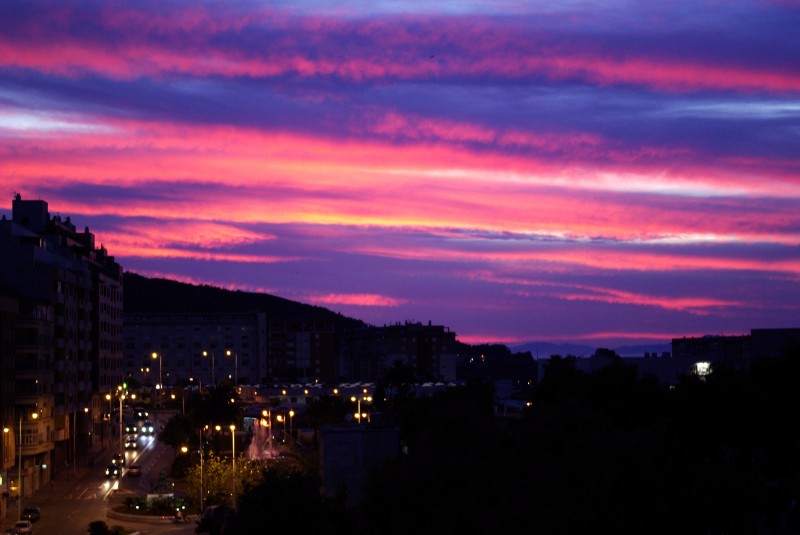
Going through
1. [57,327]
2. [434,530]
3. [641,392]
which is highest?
[57,327]

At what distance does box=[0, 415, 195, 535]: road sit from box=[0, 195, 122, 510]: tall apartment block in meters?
1.76

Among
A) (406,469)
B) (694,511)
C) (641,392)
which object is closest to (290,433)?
(641,392)

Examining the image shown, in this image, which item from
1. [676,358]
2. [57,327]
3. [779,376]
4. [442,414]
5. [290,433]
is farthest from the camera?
[676,358]

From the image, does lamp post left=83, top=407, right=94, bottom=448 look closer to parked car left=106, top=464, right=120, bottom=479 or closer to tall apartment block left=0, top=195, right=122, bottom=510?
tall apartment block left=0, top=195, right=122, bottom=510

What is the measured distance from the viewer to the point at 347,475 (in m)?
53.2

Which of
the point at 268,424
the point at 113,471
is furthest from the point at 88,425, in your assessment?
the point at 113,471

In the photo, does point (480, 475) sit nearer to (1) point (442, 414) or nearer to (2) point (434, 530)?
(2) point (434, 530)

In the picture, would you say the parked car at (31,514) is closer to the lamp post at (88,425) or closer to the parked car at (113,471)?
the parked car at (113,471)

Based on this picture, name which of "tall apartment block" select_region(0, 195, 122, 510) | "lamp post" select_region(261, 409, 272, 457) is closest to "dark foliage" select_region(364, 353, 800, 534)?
"lamp post" select_region(261, 409, 272, 457)

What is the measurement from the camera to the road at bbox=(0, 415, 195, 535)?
6144cm

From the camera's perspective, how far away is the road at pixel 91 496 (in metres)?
61.4

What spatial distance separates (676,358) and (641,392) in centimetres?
6262

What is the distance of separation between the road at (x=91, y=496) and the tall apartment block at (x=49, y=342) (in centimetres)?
176

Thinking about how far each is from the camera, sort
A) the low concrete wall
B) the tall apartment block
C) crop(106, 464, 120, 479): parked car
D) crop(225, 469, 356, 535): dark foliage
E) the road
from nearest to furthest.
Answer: crop(225, 469, 356, 535): dark foliage, the road, the low concrete wall, the tall apartment block, crop(106, 464, 120, 479): parked car
